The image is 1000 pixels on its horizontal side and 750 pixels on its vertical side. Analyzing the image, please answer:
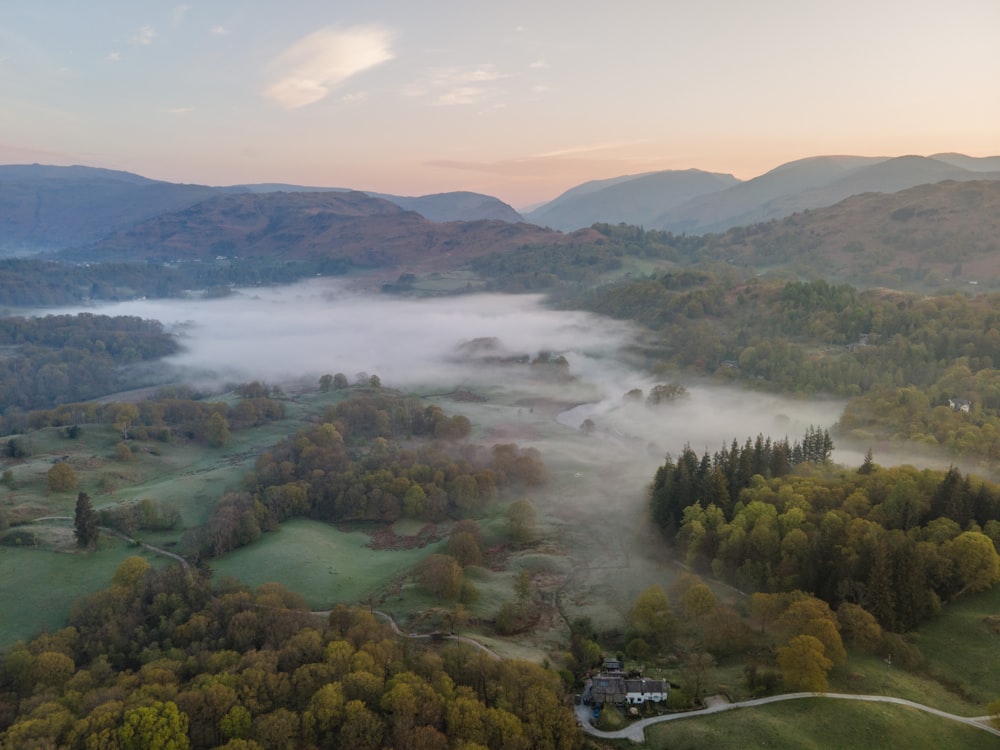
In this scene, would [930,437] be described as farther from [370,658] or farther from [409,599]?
[370,658]

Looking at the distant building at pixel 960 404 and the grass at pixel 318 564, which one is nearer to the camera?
the grass at pixel 318 564

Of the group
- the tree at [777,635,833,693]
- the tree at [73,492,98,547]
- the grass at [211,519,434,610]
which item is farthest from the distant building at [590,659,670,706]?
the tree at [73,492,98,547]

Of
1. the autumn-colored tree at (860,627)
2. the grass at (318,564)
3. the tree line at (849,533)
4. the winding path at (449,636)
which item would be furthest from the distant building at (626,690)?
the grass at (318,564)

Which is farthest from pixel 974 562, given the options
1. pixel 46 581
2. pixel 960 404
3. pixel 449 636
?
pixel 46 581

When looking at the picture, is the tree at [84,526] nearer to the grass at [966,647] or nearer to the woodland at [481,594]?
the woodland at [481,594]

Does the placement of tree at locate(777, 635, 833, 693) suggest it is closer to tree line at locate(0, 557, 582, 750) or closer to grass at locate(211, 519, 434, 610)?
Result: tree line at locate(0, 557, 582, 750)
